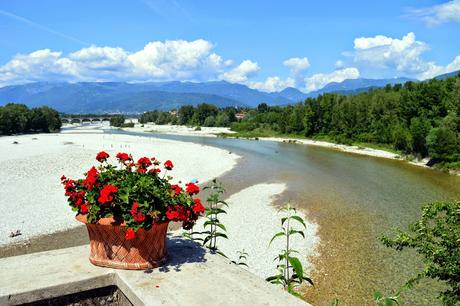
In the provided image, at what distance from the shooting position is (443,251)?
9969mm

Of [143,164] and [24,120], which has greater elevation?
[143,164]

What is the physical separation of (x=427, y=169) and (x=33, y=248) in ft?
168

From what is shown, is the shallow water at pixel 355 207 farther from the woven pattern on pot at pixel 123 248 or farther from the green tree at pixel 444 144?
the woven pattern on pot at pixel 123 248

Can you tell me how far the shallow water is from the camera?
15.7m

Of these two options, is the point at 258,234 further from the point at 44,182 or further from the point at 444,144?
the point at 444,144

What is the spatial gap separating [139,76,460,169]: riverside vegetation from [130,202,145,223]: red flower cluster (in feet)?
179

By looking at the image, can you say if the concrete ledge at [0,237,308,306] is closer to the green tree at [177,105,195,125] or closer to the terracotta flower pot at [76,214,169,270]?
the terracotta flower pot at [76,214,169,270]

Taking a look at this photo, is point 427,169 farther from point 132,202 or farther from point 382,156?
point 132,202

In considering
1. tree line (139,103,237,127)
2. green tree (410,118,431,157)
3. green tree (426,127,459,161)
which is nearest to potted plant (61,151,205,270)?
green tree (426,127,459,161)

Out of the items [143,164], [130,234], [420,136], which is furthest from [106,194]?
[420,136]

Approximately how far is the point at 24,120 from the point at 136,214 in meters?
122

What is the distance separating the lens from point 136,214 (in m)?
4.92

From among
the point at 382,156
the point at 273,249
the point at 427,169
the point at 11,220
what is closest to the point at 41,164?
the point at 11,220

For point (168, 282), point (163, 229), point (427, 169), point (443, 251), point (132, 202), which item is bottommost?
point (427, 169)
